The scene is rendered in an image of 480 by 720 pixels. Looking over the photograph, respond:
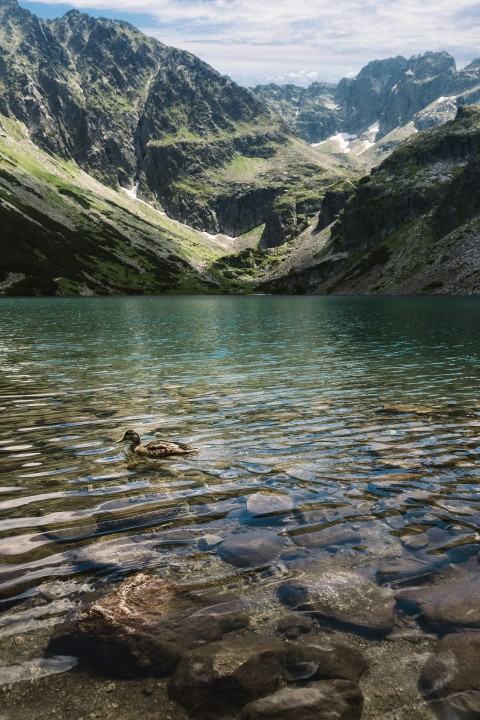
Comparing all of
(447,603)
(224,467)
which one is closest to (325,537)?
(447,603)

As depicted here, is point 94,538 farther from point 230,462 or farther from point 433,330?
point 433,330

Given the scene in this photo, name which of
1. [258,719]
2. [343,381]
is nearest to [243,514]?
[258,719]

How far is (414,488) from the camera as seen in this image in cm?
1388

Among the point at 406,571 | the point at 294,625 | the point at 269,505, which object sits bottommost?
the point at 269,505

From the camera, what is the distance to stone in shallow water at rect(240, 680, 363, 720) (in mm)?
6227

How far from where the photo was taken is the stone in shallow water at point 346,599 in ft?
26.7

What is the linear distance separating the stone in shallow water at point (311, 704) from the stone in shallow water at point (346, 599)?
143 cm

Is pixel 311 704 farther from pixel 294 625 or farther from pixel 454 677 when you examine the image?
pixel 454 677

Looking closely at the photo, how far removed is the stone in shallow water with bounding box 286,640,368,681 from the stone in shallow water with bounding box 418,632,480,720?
907mm

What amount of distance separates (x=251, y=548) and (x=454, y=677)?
4541mm

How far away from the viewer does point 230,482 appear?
1457 centimetres

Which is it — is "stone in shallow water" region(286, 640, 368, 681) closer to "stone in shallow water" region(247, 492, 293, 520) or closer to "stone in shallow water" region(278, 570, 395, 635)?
"stone in shallow water" region(278, 570, 395, 635)

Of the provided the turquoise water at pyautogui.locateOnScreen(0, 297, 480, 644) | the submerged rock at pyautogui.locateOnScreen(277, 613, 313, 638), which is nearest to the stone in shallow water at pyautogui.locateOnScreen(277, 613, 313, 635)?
the submerged rock at pyautogui.locateOnScreen(277, 613, 313, 638)

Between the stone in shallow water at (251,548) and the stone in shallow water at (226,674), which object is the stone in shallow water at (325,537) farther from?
the stone in shallow water at (226,674)
